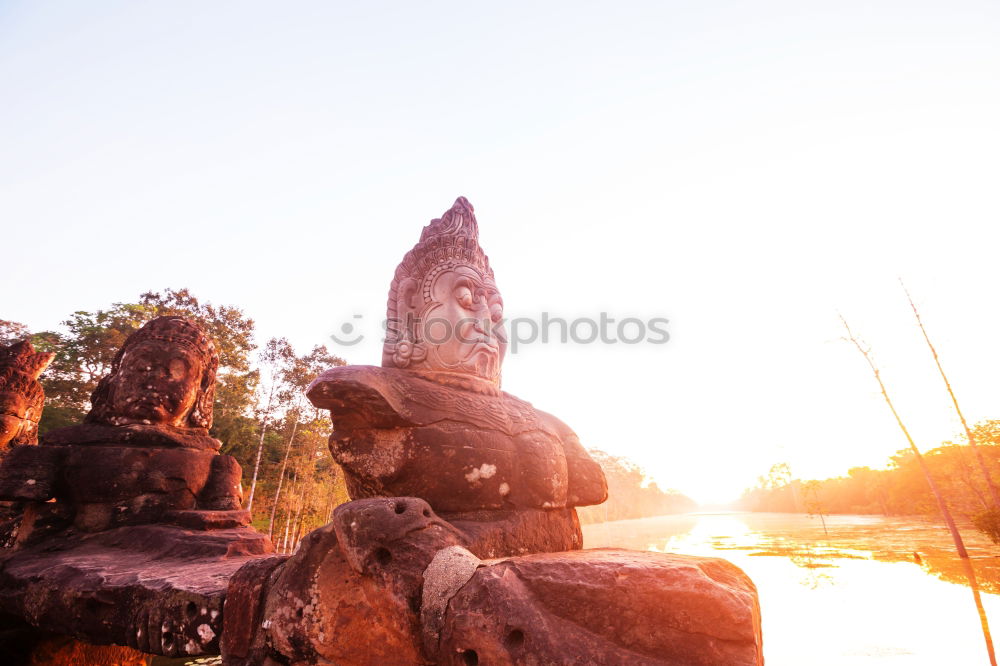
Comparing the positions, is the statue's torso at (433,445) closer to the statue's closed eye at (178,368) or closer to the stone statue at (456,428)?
the stone statue at (456,428)

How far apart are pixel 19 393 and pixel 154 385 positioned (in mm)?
5011

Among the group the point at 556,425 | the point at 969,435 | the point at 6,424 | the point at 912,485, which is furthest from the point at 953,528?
the point at 912,485

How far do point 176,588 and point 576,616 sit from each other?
2006 millimetres

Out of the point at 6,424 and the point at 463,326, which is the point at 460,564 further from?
the point at 6,424

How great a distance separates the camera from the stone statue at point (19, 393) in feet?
21.1

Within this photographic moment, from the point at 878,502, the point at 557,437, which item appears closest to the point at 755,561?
the point at 557,437

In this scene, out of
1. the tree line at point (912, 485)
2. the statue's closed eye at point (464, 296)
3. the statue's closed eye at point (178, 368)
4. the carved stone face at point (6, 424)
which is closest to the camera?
the statue's closed eye at point (464, 296)

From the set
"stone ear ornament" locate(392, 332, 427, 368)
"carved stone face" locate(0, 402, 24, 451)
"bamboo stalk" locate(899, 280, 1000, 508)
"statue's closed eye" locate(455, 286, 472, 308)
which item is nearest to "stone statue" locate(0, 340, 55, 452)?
"carved stone face" locate(0, 402, 24, 451)

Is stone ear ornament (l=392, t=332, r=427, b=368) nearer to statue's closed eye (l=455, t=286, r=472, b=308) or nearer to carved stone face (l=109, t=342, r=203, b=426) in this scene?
statue's closed eye (l=455, t=286, r=472, b=308)

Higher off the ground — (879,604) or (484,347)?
(484,347)

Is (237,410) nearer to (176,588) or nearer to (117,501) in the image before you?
(117,501)

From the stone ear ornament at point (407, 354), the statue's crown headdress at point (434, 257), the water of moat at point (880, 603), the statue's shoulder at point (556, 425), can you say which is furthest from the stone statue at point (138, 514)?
the water of moat at point (880, 603)

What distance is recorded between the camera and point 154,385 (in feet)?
12.8

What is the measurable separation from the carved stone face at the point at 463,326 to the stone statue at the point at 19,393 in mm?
7531
